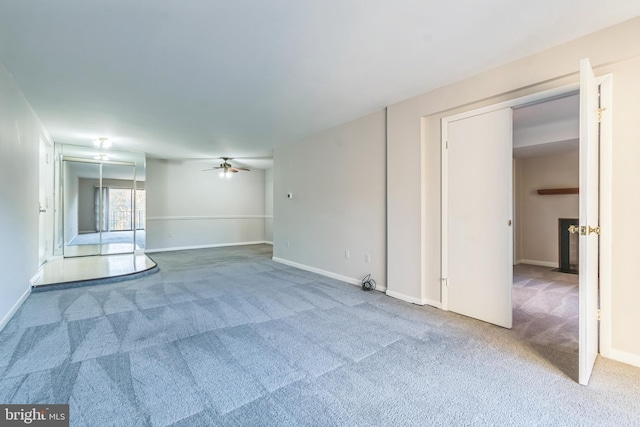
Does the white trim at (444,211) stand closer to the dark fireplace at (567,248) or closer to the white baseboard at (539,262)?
the dark fireplace at (567,248)

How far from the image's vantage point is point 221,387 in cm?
171

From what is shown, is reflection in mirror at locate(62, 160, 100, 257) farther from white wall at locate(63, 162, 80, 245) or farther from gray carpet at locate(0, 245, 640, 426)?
gray carpet at locate(0, 245, 640, 426)

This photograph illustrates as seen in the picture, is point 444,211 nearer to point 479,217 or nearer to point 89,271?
point 479,217

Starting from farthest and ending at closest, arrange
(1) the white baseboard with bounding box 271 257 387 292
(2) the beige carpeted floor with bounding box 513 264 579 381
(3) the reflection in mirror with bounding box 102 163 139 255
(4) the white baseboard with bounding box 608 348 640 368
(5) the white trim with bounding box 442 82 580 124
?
(3) the reflection in mirror with bounding box 102 163 139 255 < (1) the white baseboard with bounding box 271 257 387 292 < (5) the white trim with bounding box 442 82 580 124 < (2) the beige carpeted floor with bounding box 513 264 579 381 < (4) the white baseboard with bounding box 608 348 640 368

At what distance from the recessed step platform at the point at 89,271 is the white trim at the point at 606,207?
5.54 metres

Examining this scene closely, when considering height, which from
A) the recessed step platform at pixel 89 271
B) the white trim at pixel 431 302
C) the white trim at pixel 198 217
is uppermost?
the white trim at pixel 198 217

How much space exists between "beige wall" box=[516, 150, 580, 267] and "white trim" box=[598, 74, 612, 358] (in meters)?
4.31

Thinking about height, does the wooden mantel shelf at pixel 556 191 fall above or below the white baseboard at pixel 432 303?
above

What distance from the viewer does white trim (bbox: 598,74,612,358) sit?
6.83 ft

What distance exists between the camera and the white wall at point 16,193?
2602 mm

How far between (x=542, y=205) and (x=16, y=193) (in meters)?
8.47

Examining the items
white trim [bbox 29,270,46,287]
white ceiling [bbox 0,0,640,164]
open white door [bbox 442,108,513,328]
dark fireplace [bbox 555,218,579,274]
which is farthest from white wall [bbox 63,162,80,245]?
dark fireplace [bbox 555,218,579,274]

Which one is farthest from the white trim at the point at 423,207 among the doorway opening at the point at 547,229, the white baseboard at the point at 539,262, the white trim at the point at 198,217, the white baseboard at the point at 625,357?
the white trim at the point at 198,217

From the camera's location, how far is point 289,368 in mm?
1926
